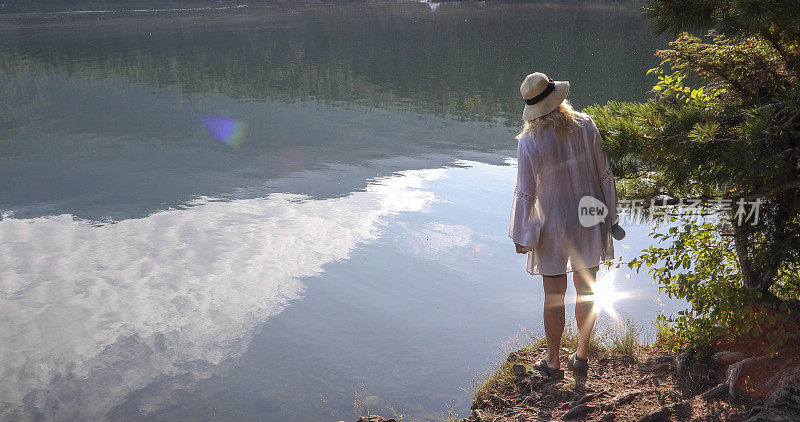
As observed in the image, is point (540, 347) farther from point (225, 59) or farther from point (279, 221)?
point (225, 59)

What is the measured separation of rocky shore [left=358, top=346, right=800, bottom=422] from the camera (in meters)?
3.88

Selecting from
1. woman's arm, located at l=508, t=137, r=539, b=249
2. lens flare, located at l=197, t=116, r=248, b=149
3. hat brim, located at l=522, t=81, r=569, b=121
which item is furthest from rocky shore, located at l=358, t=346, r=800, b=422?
lens flare, located at l=197, t=116, r=248, b=149

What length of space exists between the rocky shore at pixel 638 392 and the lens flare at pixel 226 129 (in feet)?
40.0

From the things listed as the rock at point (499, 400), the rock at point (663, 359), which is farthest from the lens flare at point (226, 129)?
the rock at point (663, 359)

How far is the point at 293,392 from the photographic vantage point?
5434 millimetres

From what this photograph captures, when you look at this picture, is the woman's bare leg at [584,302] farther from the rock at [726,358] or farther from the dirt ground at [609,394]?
the rock at [726,358]

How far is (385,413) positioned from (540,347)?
4.17 feet

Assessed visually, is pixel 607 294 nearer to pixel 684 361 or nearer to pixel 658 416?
pixel 684 361

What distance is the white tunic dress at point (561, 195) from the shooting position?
14.3 ft

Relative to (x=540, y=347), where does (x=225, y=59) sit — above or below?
above

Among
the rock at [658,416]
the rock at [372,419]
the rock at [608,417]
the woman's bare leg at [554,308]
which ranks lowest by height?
the rock at [372,419]

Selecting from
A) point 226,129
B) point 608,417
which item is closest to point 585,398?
point 608,417

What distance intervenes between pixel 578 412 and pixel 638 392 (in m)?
0.40

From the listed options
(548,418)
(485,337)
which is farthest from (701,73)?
(485,337)
